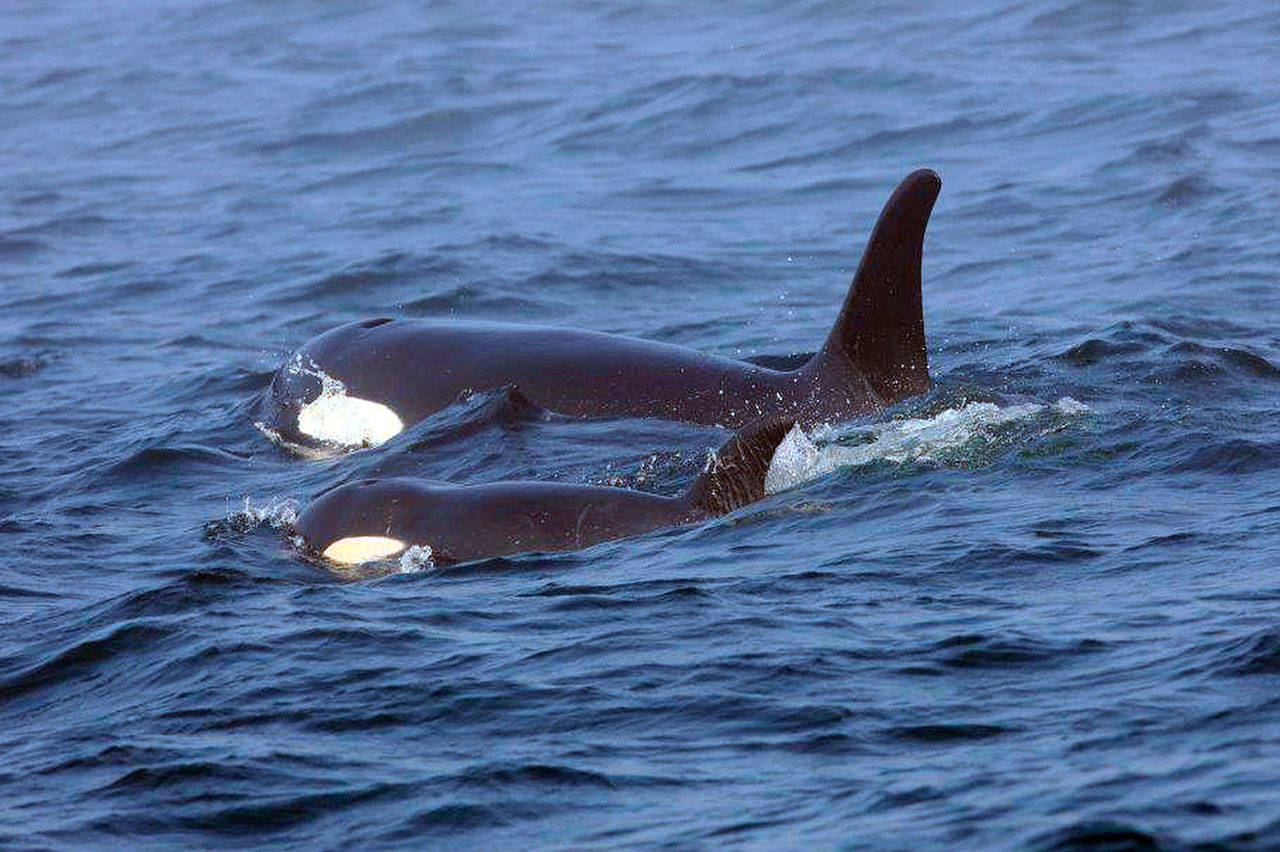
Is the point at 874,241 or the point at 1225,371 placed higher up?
the point at 874,241

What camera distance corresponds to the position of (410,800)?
7.34 m

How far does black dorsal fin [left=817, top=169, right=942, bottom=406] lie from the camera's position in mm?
11789

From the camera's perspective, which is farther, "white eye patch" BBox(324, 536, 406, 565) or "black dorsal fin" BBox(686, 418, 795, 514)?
"white eye patch" BBox(324, 536, 406, 565)

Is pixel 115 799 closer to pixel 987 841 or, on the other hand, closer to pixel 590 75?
pixel 987 841

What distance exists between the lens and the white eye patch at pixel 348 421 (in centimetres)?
1352

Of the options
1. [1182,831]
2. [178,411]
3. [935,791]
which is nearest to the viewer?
[1182,831]

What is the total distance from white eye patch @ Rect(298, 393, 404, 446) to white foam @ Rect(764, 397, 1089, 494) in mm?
2968

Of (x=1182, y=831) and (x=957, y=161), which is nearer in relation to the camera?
(x=1182, y=831)

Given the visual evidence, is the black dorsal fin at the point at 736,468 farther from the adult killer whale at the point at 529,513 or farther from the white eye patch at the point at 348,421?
the white eye patch at the point at 348,421

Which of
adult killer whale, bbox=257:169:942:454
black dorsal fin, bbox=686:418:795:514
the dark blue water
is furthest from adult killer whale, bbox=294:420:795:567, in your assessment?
adult killer whale, bbox=257:169:942:454

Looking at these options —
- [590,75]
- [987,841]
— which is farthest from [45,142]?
[987,841]

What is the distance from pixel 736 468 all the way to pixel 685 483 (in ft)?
4.35

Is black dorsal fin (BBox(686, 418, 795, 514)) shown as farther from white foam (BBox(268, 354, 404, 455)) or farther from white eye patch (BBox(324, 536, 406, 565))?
white foam (BBox(268, 354, 404, 455))

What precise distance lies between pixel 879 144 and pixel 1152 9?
737 cm
